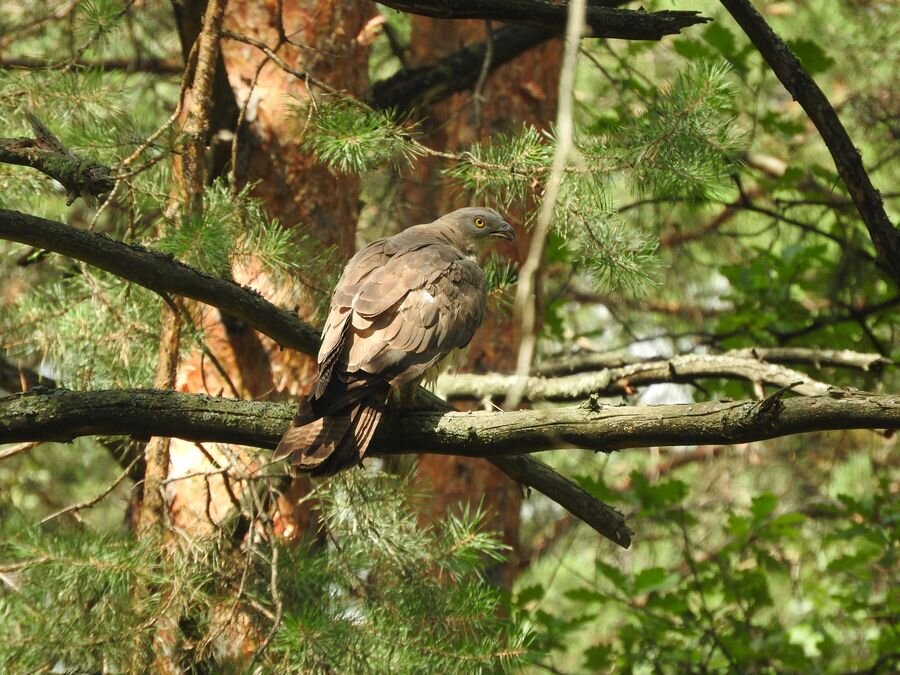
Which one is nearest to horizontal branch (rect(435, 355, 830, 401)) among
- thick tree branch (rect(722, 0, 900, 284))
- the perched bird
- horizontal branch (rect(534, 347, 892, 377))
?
horizontal branch (rect(534, 347, 892, 377))

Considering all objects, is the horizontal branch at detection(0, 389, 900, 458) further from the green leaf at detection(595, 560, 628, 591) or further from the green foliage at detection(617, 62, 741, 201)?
the green leaf at detection(595, 560, 628, 591)

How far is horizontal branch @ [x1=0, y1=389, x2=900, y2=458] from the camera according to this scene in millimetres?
2707

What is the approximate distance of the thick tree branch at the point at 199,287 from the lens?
3057mm

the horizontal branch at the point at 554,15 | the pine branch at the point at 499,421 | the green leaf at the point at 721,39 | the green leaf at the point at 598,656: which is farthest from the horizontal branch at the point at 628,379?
the green leaf at the point at 721,39

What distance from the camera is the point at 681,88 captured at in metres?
4.24

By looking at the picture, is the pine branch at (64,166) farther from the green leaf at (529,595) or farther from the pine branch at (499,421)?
the green leaf at (529,595)

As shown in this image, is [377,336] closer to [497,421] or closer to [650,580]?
[497,421]

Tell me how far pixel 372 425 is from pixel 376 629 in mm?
922

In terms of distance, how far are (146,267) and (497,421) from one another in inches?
47.9

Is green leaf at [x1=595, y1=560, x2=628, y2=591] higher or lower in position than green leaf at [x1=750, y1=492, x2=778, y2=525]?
lower

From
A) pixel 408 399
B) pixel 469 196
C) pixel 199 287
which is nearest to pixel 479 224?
pixel 469 196

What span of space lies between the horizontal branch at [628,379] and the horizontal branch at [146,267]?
1185mm

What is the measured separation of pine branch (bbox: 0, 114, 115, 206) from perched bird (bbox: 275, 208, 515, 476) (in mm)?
925

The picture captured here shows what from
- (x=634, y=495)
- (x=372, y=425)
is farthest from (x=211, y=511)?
(x=634, y=495)
